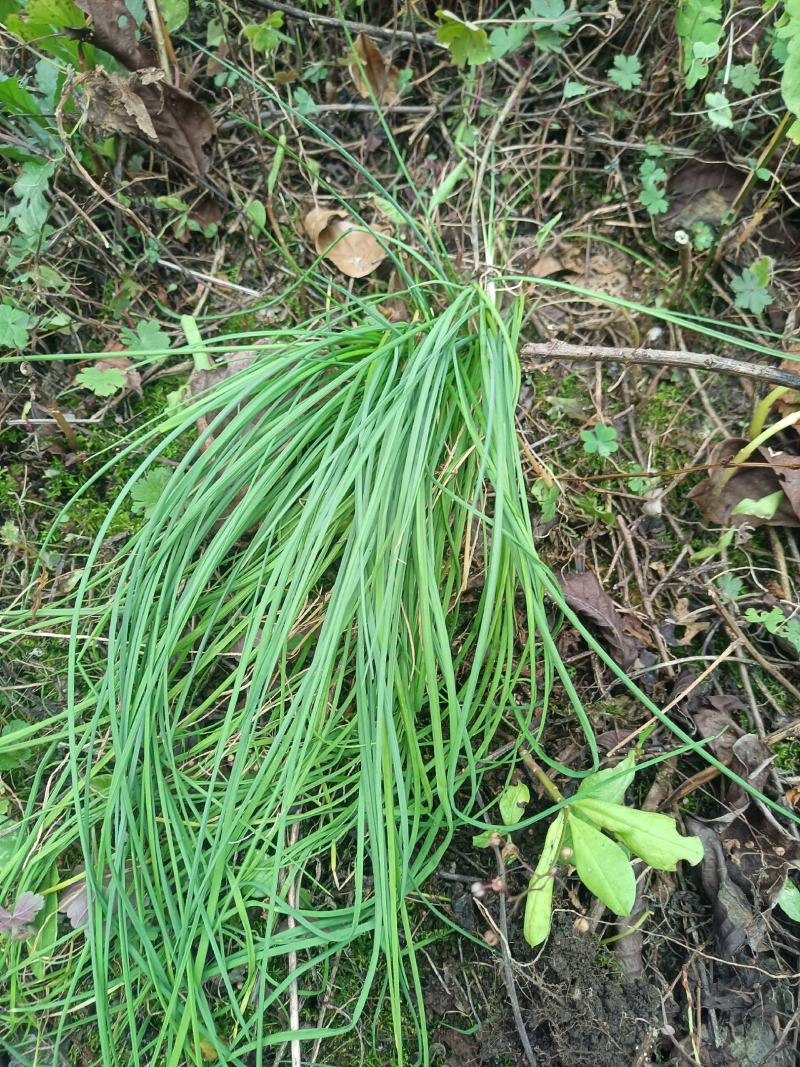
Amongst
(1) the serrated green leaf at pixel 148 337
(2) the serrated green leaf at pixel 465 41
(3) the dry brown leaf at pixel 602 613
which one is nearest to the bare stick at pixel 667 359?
(3) the dry brown leaf at pixel 602 613

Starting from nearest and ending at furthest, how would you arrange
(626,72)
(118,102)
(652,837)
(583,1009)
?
(652,837) < (583,1009) < (118,102) < (626,72)

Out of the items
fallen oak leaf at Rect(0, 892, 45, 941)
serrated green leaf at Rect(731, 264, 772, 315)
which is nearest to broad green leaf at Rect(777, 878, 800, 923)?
serrated green leaf at Rect(731, 264, 772, 315)

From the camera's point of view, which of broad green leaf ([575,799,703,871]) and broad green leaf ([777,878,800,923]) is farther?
broad green leaf ([777,878,800,923])

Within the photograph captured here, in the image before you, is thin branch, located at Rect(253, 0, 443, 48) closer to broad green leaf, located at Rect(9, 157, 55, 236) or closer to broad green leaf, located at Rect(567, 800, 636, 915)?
broad green leaf, located at Rect(9, 157, 55, 236)

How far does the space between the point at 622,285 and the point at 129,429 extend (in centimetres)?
118

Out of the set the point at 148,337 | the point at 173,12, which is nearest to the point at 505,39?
the point at 173,12

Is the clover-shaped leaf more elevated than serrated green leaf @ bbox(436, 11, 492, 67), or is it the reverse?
serrated green leaf @ bbox(436, 11, 492, 67)

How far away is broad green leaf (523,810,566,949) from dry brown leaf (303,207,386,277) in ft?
3.98

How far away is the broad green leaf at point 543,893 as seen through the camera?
105cm

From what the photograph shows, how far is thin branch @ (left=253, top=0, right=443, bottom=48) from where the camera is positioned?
1.63 meters

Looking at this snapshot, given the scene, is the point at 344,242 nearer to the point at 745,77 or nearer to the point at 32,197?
the point at 32,197

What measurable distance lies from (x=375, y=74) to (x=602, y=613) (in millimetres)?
1380

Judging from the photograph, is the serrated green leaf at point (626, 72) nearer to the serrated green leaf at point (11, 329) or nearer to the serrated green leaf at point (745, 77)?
the serrated green leaf at point (745, 77)

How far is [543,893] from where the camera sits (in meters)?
1.06
